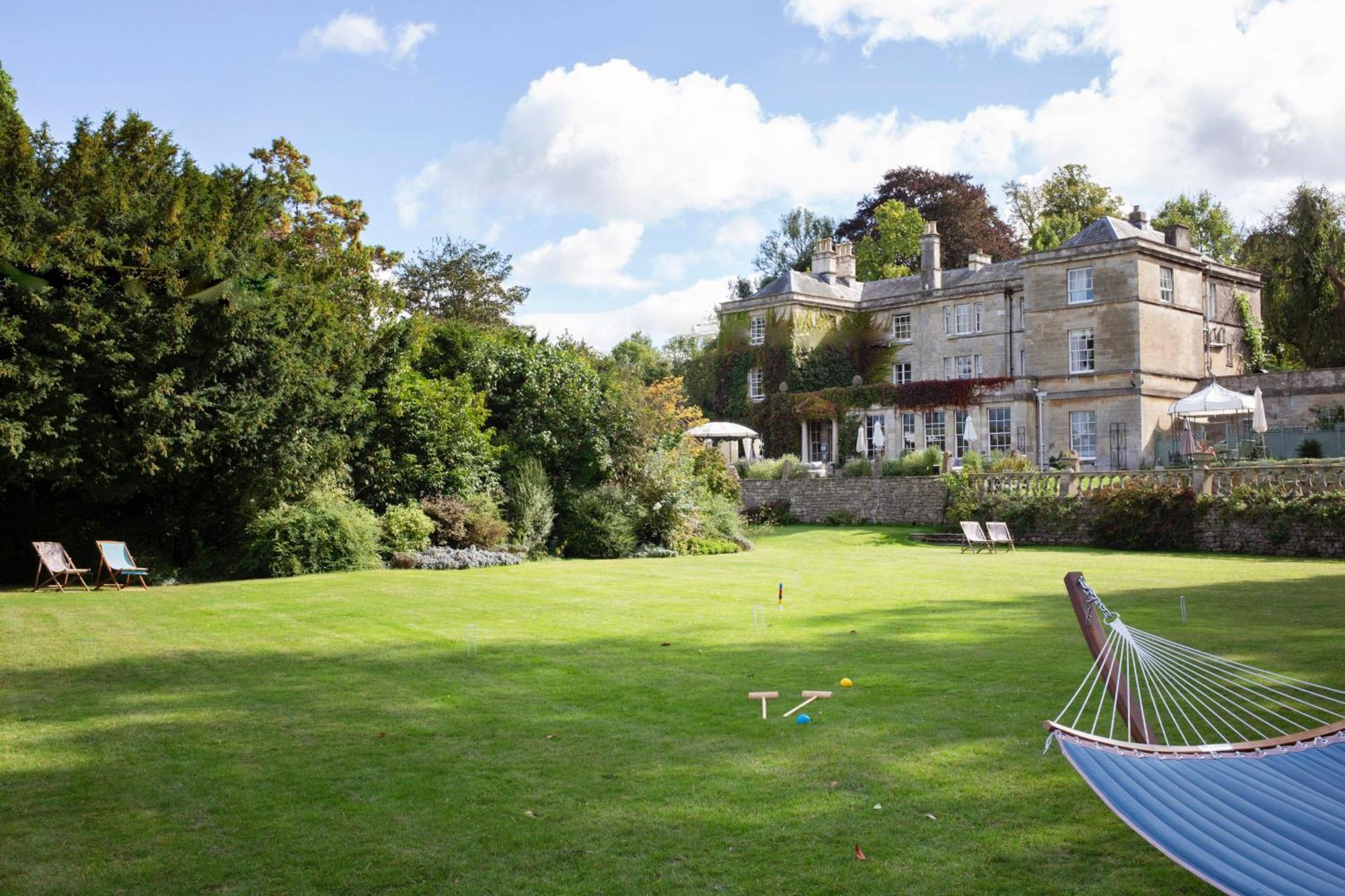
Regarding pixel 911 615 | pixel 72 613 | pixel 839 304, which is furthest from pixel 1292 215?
pixel 72 613

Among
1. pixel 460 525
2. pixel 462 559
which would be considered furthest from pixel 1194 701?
pixel 460 525

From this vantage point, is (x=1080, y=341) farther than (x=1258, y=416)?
Yes

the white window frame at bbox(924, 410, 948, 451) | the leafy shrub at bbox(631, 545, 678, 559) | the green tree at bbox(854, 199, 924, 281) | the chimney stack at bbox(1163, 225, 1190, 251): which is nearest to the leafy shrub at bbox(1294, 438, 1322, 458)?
the chimney stack at bbox(1163, 225, 1190, 251)

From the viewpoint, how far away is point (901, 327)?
51.1 m

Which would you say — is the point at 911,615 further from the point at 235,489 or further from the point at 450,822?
the point at 235,489

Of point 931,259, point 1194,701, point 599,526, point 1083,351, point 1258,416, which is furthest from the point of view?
point 931,259

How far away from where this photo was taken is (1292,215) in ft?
137

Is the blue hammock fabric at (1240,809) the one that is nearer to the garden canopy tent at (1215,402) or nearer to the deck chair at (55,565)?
the deck chair at (55,565)

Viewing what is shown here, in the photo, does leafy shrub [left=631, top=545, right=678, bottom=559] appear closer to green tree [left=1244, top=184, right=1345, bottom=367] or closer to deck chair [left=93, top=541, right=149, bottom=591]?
deck chair [left=93, top=541, right=149, bottom=591]

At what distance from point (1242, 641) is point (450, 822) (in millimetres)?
8269

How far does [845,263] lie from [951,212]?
9.18m

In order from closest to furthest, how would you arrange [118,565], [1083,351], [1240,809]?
[1240,809], [118,565], [1083,351]

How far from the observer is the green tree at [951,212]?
192 ft

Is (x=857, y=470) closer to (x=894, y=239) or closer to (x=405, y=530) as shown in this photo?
(x=405, y=530)
